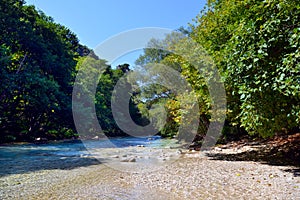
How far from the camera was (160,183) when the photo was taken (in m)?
4.80

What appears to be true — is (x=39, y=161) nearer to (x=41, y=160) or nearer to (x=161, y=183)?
(x=41, y=160)

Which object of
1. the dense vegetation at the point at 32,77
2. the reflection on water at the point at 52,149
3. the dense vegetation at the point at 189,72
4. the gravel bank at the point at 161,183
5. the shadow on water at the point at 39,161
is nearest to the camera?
the gravel bank at the point at 161,183

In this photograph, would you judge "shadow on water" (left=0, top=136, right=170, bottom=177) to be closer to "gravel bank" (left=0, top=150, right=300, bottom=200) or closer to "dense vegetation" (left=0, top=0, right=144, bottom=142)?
"gravel bank" (left=0, top=150, right=300, bottom=200)

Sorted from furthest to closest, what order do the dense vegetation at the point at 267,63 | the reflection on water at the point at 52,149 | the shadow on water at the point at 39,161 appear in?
the reflection on water at the point at 52,149, the shadow on water at the point at 39,161, the dense vegetation at the point at 267,63

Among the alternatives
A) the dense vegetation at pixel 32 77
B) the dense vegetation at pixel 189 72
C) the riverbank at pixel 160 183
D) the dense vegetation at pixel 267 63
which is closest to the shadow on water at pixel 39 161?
Result: the riverbank at pixel 160 183

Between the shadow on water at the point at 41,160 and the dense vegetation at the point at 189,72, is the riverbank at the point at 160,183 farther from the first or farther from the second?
the dense vegetation at the point at 189,72

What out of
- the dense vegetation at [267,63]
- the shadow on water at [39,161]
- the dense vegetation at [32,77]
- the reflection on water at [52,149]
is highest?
the dense vegetation at [32,77]

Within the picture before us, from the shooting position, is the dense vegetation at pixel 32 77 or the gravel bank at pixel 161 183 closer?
the gravel bank at pixel 161 183

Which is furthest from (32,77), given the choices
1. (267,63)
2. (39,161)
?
(267,63)

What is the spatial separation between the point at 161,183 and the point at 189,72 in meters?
5.03

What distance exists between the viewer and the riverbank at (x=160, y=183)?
3.93 m

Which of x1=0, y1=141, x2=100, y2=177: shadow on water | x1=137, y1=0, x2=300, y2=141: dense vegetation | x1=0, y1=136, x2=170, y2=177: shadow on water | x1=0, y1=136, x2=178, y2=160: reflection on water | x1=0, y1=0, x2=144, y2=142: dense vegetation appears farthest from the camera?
x1=0, y1=0, x2=144, y2=142: dense vegetation

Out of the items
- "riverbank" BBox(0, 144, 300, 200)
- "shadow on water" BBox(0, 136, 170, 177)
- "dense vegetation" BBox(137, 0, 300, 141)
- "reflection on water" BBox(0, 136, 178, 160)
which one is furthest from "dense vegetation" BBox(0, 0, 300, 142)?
"shadow on water" BBox(0, 136, 170, 177)

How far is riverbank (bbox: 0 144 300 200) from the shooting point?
3926 mm
